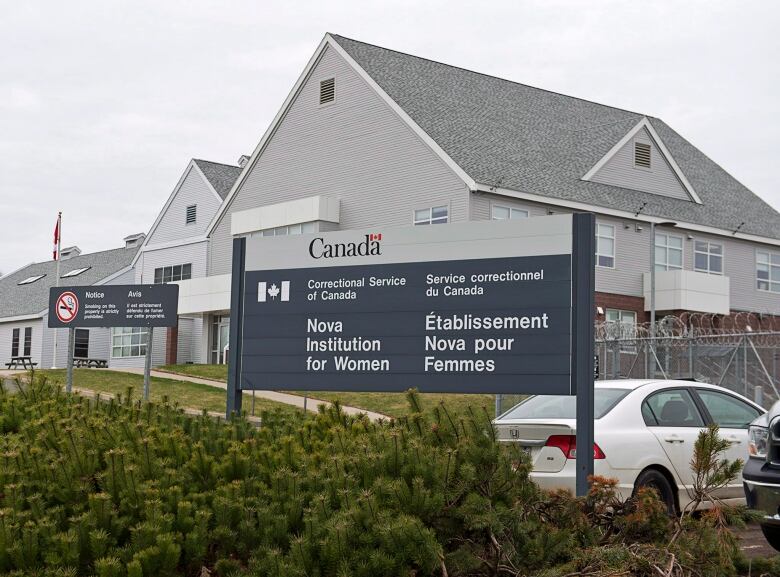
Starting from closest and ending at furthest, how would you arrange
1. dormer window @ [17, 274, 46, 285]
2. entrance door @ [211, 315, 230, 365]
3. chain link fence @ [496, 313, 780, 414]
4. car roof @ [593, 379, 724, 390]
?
car roof @ [593, 379, 724, 390] → chain link fence @ [496, 313, 780, 414] → entrance door @ [211, 315, 230, 365] → dormer window @ [17, 274, 46, 285]

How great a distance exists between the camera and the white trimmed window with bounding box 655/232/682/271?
3900cm

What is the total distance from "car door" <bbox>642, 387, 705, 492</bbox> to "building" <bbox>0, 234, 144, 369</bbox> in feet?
137

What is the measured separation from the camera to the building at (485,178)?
35.5 meters

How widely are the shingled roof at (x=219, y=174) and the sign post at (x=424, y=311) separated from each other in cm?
3826

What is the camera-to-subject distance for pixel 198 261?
4769 cm

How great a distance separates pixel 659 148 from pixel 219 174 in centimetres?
2045

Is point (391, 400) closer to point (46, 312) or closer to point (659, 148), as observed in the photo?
point (659, 148)

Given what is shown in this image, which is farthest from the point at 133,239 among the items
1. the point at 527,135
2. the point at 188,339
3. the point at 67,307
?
the point at 67,307

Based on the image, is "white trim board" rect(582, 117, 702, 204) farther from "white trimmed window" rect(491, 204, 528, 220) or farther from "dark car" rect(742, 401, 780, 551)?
"dark car" rect(742, 401, 780, 551)

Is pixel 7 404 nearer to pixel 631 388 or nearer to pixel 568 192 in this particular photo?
pixel 631 388

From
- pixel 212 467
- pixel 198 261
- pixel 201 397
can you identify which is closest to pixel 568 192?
pixel 201 397

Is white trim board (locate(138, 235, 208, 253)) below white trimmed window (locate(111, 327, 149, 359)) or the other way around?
the other way around

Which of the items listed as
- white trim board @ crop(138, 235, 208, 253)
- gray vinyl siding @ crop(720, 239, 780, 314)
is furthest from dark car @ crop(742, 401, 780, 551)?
white trim board @ crop(138, 235, 208, 253)

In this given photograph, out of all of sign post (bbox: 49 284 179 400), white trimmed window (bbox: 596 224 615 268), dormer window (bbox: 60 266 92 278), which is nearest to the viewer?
sign post (bbox: 49 284 179 400)
